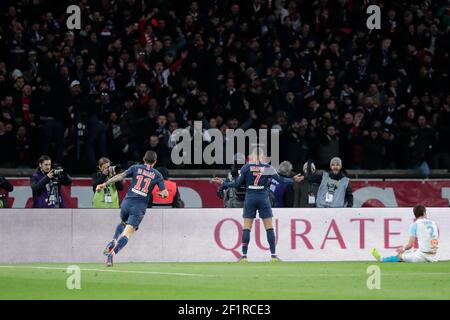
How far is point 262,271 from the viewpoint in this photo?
17703mm

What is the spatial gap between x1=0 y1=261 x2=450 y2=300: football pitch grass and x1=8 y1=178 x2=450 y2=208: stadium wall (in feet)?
14.7

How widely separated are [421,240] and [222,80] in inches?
300

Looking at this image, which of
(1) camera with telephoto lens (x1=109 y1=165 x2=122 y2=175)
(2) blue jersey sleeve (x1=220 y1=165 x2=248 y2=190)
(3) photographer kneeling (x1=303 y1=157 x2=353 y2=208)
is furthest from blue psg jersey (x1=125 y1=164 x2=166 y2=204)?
(3) photographer kneeling (x1=303 y1=157 x2=353 y2=208)

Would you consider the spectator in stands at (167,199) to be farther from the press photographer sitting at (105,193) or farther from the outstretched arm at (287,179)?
the outstretched arm at (287,179)

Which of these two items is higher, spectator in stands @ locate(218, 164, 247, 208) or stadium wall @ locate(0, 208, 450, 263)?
spectator in stands @ locate(218, 164, 247, 208)

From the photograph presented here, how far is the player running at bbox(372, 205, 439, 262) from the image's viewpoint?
19.8m

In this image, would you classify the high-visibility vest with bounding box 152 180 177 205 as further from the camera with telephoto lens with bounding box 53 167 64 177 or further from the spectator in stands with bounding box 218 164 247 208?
the camera with telephoto lens with bounding box 53 167 64 177

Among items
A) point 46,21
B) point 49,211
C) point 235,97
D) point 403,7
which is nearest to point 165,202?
point 49,211

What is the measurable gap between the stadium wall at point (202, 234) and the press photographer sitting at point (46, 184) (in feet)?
1.59

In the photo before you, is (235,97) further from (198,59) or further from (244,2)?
(244,2)

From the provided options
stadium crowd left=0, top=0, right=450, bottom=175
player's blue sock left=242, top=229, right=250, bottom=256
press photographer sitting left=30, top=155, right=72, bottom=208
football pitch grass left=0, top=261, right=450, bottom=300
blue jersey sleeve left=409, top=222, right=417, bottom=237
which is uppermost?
stadium crowd left=0, top=0, right=450, bottom=175

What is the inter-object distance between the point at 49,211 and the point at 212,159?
15.8ft

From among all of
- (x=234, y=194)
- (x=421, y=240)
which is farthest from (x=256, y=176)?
(x=421, y=240)

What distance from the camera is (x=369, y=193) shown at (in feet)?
82.1
